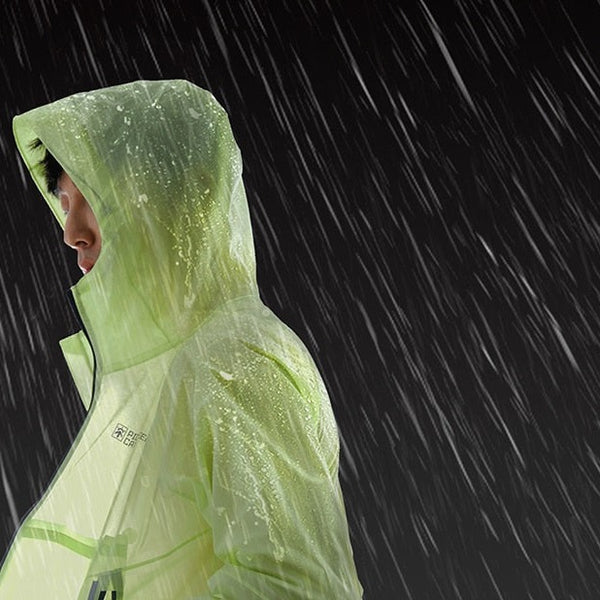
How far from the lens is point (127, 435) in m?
0.87

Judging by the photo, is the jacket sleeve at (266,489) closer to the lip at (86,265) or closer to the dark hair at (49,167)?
the lip at (86,265)

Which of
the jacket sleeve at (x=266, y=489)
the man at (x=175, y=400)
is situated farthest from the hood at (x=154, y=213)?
the jacket sleeve at (x=266, y=489)

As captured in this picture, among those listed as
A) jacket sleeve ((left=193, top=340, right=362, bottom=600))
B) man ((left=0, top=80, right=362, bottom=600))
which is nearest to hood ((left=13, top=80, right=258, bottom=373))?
man ((left=0, top=80, right=362, bottom=600))

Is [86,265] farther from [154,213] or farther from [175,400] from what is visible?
[175,400]

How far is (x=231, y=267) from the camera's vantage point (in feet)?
3.00

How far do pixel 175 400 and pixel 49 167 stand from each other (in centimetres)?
44

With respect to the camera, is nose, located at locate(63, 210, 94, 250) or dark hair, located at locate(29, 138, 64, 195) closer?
nose, located at locate(63, 210, 94, 250)

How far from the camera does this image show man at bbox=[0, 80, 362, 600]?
74 centimetres

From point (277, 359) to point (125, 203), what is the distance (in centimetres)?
23

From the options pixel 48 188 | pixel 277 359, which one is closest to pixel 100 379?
Result: pixel 277 359

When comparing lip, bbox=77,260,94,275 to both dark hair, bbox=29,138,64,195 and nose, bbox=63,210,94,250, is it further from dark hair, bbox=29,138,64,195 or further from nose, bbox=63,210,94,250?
dark hair, bbox=29,138,64,195

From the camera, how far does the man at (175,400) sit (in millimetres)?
742

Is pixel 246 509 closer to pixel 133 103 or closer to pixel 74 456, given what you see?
pixel 74 456

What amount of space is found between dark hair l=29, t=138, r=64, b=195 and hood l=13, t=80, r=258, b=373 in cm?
13
